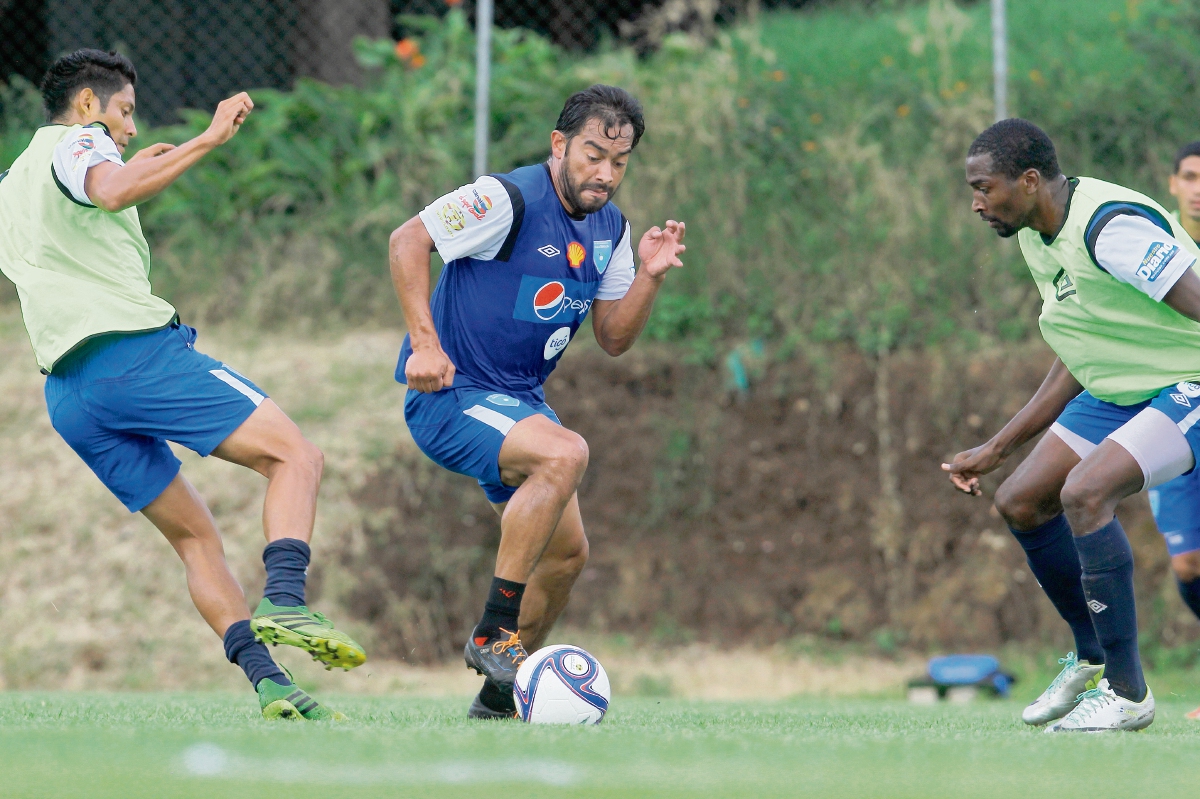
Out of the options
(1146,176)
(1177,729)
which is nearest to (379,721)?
(1177,729)

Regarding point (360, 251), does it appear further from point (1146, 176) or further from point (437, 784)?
point (437, 784)

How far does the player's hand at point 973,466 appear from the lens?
5945 millimetres

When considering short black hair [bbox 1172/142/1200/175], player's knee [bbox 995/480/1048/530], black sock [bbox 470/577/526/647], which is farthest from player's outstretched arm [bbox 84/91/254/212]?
short black hair [bbox 1172/142/1200/175]

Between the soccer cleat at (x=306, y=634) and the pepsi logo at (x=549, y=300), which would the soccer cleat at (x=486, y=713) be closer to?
the soccer cleat at (x=306, y=634)

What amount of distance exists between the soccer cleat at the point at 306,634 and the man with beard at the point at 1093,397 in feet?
9.02

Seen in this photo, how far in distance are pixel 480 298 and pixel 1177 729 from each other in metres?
3.44

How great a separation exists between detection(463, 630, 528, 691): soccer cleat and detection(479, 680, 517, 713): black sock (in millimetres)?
46

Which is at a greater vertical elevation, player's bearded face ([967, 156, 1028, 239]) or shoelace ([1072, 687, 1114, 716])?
player's bearded face ([967, 156, 1028, 239])

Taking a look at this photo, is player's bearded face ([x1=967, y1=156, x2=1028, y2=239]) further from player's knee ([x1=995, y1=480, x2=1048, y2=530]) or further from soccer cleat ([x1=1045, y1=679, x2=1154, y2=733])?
soccer cleat ([x1=1045, y1=679, x2=1154, y2=733])

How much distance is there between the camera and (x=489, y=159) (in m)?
12.5

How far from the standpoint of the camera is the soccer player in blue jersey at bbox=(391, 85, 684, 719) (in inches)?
208

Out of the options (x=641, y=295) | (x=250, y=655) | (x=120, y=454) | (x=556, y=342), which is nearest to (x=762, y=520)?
(x=641, y=295)

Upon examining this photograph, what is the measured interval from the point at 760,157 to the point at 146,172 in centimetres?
833

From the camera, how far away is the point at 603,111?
5668mm
